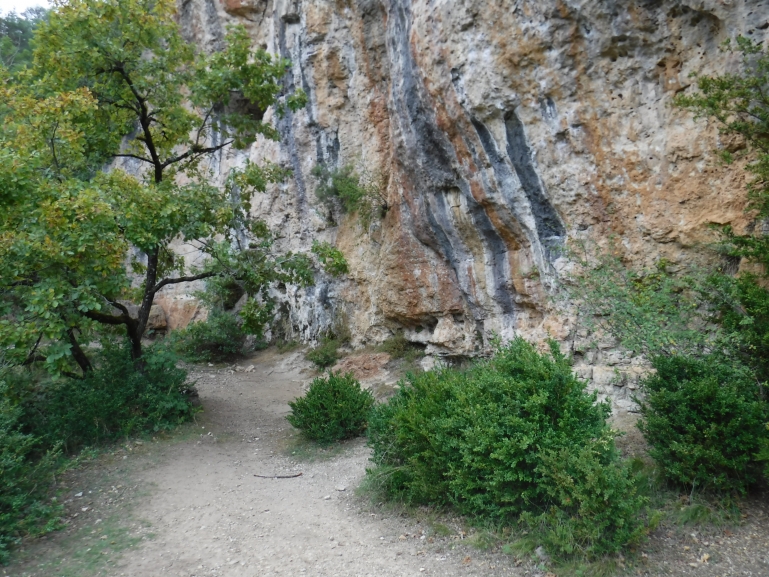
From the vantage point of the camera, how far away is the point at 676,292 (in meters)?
5.54

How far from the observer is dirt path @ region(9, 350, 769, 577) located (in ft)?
12.1

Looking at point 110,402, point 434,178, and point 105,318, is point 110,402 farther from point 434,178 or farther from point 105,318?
point 434,178

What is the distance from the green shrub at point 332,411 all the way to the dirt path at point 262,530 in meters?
0.23

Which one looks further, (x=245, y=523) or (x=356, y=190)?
(x=356, y=190)

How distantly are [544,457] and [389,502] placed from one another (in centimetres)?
185

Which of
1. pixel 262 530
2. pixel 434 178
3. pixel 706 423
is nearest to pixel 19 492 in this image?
pixel 262 530

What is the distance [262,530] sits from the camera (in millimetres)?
4699

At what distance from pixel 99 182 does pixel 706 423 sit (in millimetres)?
6763

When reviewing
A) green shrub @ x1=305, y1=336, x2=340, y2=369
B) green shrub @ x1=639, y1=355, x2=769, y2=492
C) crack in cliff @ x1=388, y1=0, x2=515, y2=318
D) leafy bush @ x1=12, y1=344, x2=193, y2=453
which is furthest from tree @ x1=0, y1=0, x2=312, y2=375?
green shrub @ x1=639, y1=355, x2=769, y2=492

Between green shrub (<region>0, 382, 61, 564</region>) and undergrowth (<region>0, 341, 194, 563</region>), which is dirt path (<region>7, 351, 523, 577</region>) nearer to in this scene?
green shrub (<region>0, 382, 61, 564</region>)

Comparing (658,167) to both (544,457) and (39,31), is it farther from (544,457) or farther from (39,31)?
(39,31)

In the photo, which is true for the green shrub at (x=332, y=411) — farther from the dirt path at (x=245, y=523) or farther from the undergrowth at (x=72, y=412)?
the undergrowth at (x=72, y=412)

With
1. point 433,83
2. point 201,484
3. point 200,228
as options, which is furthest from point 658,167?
point 201,484

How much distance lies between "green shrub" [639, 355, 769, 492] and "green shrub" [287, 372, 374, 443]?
3.74 m
